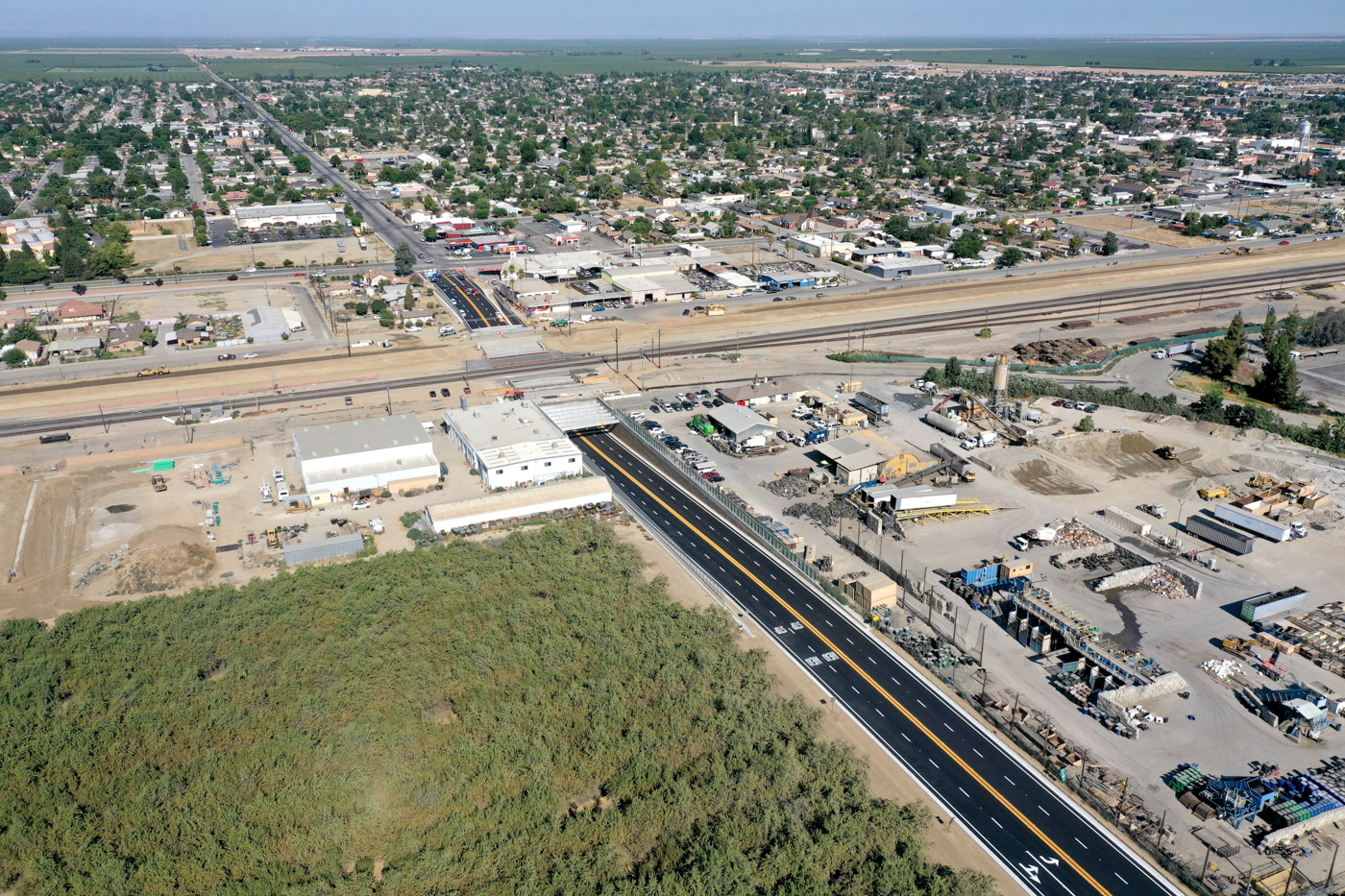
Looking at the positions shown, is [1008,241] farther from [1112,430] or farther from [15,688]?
[15,688]

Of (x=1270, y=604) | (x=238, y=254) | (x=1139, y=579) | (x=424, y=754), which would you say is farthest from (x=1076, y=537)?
(x=238, y=254)

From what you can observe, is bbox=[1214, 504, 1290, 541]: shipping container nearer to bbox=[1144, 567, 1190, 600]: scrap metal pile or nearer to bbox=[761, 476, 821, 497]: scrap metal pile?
bbox=[1144, 567, 1190, 600]: scrap metal pile

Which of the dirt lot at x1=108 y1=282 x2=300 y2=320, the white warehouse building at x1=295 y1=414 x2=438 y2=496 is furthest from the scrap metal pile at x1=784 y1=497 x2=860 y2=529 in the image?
the dirt lot at x1=108 y1=282 x2=300 y2=320

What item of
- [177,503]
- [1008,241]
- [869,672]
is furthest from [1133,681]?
[1008,241]

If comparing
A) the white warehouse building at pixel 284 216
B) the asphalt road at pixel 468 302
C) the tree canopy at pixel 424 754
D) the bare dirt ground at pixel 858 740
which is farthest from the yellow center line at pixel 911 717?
the white warehouse building at pixel 284 216

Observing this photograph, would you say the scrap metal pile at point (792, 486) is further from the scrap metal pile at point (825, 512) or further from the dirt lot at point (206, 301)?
the dirt lot at point (206, 301)

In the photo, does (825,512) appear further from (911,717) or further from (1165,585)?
(911,717)
